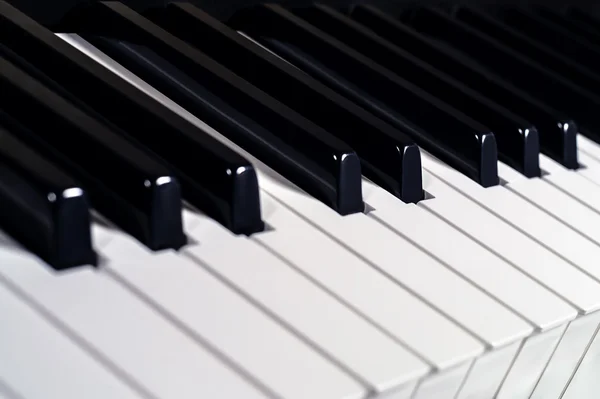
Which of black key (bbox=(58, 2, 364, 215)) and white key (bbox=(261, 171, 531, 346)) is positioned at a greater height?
black key (bbox=(58, 2, 364, 215))

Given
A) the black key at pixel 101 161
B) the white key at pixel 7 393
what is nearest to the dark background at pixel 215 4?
the black key at pixel 101 161

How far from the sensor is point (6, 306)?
60cm

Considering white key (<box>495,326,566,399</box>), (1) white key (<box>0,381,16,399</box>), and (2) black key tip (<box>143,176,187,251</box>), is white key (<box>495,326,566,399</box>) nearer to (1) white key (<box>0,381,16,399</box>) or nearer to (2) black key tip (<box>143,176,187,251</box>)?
(2) black key tip (<box>143,176,187,251</box>)

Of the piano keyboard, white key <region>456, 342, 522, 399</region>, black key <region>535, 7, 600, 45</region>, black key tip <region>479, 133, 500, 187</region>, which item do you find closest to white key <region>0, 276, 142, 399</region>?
the piano keyboard

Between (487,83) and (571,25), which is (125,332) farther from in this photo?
(571,25)

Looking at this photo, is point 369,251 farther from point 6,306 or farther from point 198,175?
point 6,306

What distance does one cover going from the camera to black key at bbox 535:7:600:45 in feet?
5.16

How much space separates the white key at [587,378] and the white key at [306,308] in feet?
1.08

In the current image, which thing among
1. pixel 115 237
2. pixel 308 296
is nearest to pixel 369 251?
pixel 308 296

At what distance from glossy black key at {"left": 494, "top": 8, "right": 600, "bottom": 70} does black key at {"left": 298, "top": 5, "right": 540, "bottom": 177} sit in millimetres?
364

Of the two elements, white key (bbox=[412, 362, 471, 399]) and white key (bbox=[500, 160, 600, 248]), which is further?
white key (bbox=[500, 160, 600, 248])

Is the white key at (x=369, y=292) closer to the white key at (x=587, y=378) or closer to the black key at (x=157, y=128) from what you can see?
the black key at (x=157, y=128)

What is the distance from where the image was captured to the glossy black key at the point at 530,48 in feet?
4.56

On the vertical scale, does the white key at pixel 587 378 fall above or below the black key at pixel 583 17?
below
